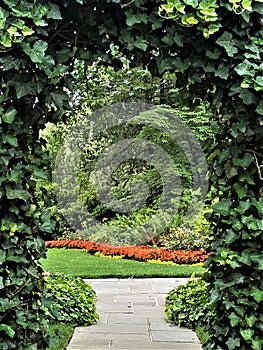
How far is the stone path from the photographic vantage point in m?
4.15

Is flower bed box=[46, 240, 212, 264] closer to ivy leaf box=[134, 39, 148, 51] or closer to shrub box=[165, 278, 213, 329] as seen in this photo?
shrub box=[165, 278, 213, 329]

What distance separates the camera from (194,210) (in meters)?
11.0

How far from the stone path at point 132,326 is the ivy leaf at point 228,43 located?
2.74 m

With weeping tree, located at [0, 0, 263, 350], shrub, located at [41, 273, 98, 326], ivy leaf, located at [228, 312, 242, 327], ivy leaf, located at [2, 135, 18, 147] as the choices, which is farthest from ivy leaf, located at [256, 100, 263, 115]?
shrub, located at [41, 273, 98, 326]


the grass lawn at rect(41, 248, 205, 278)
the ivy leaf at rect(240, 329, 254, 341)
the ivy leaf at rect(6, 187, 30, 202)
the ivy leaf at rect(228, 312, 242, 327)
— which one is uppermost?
the ivy leaf at rect(6, 187, 30, 202)

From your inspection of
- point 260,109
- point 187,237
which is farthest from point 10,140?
point 187,237

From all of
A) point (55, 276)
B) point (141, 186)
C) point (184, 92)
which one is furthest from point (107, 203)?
point (184, 92)

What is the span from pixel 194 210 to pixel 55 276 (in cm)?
584

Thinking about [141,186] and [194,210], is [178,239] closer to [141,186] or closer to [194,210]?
[194,210]

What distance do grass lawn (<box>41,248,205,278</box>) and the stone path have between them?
2.82ft

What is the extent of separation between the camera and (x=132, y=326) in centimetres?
476

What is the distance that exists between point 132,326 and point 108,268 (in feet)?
11.9

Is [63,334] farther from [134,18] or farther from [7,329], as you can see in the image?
[134,18]

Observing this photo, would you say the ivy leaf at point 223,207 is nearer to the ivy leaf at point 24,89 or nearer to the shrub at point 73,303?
the ivy leaf at point 24,89
